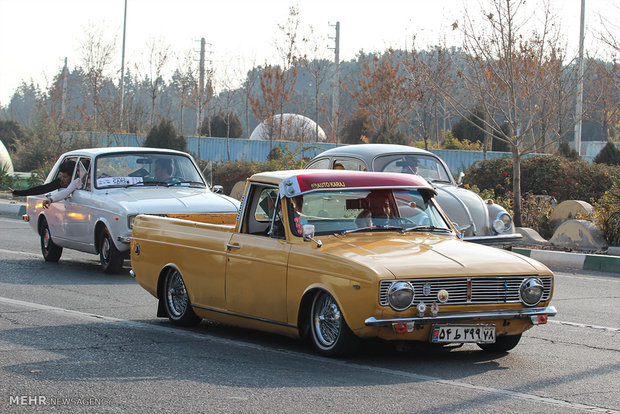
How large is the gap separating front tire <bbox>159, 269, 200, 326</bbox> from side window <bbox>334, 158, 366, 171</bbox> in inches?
234

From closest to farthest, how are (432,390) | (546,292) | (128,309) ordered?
(432,390) < (546,292) < (128,309)

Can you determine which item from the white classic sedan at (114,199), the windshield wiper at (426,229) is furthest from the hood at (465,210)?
the windshield wiper at (426,229)

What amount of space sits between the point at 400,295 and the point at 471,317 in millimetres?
597

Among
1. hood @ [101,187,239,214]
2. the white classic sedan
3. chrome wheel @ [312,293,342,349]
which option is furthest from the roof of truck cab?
the white classic sedan

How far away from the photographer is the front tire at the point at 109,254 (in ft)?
43.1

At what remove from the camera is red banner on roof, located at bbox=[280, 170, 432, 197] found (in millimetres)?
7875

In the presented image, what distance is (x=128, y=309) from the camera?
10266mm

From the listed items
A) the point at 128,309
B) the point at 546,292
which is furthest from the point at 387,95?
the point at 546,292

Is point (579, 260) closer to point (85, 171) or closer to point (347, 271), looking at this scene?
point (85, 171)

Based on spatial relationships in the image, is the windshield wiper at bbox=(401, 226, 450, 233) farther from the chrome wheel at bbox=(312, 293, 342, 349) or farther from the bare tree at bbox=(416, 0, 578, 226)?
the bare tree at bbox=(416, 0, 578, 226)

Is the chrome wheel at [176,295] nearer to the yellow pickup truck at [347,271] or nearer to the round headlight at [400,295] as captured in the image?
the yellow pickup truck at [347,271]

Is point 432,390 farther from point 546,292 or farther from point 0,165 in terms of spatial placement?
point 0,165

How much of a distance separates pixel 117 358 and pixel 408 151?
344 inches

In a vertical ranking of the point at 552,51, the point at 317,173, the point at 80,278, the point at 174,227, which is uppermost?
the point at 552,51
